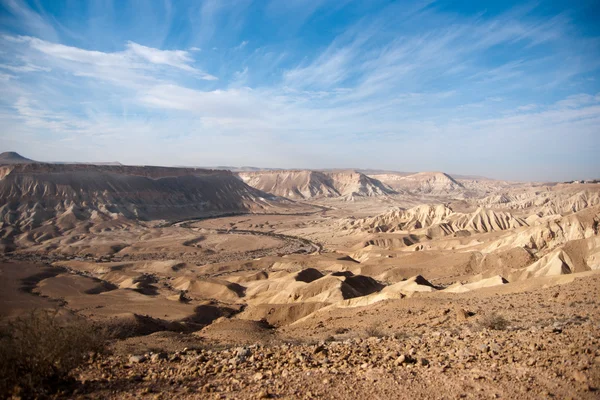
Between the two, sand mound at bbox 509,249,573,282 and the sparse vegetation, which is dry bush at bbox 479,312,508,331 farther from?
sand mound at bbox 509,249,573,282

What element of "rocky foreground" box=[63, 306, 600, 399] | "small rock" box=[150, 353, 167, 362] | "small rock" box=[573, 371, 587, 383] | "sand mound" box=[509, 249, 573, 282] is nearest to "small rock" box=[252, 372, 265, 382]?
"rocky foreground" box=[63, 306, 600, 399]

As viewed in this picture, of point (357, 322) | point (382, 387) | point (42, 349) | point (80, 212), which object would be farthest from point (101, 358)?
point (80, 212)

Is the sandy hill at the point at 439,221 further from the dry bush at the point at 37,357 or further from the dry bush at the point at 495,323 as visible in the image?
the dry bush at the point at 37,357

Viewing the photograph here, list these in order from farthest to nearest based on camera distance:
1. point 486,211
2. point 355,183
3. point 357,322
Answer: point 355,183 → point 486,211 → point 357,322

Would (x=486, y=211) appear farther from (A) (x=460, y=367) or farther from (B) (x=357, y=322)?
(A) (x=460, y=367)

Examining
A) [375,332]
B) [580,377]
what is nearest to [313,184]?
[375,332]
